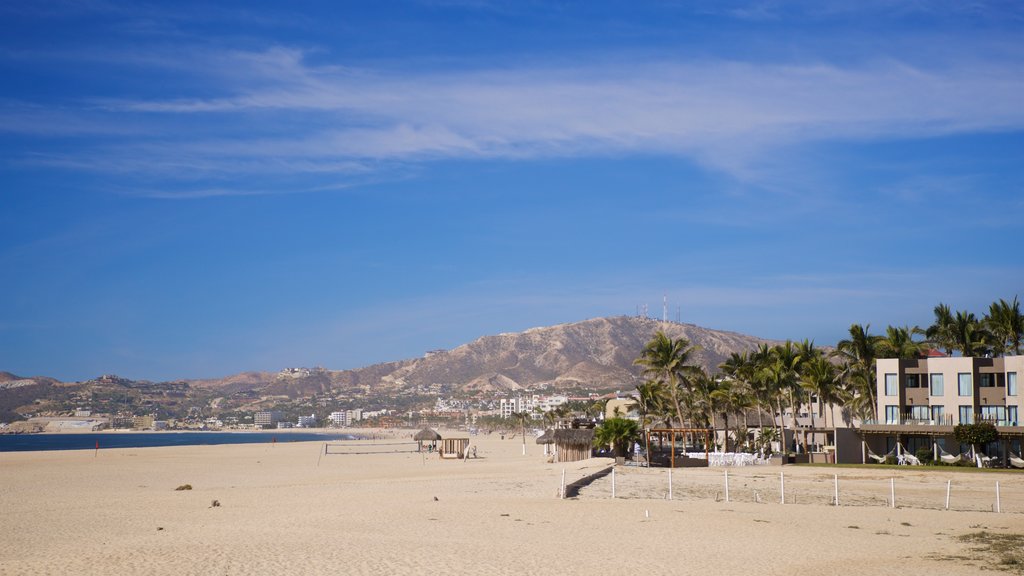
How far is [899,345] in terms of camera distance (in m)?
58.6

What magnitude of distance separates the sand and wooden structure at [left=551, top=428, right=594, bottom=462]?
1213 cm

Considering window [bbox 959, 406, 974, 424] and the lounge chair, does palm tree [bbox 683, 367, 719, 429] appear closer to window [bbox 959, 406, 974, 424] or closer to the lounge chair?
window [bbox 959, 406, 974, 424]

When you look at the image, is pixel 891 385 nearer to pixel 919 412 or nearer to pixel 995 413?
pixel 919 412

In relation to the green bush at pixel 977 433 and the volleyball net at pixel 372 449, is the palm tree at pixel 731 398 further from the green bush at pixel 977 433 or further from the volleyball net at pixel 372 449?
the volleyball net at pixel 372 449

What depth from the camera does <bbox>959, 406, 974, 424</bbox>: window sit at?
155 feet

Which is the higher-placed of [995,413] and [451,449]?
[995,413]

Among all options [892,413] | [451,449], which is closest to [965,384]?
[892,413]

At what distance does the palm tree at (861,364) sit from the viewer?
5512 centimetres

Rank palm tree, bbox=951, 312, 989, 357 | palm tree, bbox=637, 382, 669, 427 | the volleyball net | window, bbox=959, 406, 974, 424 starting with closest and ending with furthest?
window, bbox=959, 406, 974, 424, palm tree, bbox=951, 312, 989, 357, palm tree, bbox=637, 382, 669, 427, the volleyball net

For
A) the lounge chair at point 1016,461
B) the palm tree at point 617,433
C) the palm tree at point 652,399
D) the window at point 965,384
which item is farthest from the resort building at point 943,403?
the palm tree at point 652,399

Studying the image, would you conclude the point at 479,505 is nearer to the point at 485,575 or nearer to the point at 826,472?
the point at 485,575

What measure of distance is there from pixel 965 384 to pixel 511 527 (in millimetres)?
35591

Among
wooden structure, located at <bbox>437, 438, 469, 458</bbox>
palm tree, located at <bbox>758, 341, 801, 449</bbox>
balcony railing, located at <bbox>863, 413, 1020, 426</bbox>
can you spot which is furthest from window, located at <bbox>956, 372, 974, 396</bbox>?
wooden structure, located at <bbox>437, 438, 469, 458</bbox>

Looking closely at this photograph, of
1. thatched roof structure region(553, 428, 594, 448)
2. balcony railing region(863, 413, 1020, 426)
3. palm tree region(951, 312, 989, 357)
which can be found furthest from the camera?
palm tree region(951, 312, 989, 357)
